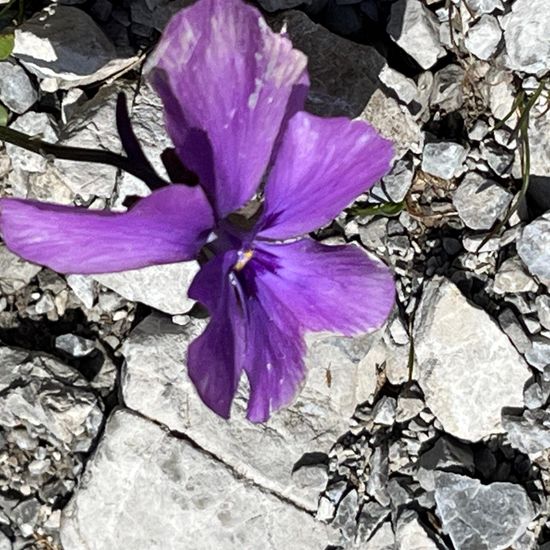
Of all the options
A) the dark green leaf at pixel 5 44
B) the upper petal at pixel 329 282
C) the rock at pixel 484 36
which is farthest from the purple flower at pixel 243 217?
the rock at pixel 484 36

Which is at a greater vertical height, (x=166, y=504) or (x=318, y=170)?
(x=318, y=170)

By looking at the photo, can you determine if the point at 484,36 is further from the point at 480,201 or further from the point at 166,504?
the point at 166,504

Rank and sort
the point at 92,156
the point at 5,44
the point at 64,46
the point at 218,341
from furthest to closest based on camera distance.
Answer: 1. the point at 64,46
2. the point at 5,44
3. the point at 92,156
4. the point at 218,341

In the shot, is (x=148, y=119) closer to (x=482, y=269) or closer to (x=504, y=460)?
(x=482, y=269)

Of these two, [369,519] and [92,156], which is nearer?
[92,156]

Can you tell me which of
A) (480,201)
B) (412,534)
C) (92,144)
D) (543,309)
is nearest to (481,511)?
(412,534)

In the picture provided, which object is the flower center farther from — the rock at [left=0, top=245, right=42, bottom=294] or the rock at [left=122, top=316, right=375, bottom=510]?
the rock at [left=0, top=245, right=42, bottom=294]

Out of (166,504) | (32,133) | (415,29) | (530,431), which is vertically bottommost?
(166,504)
